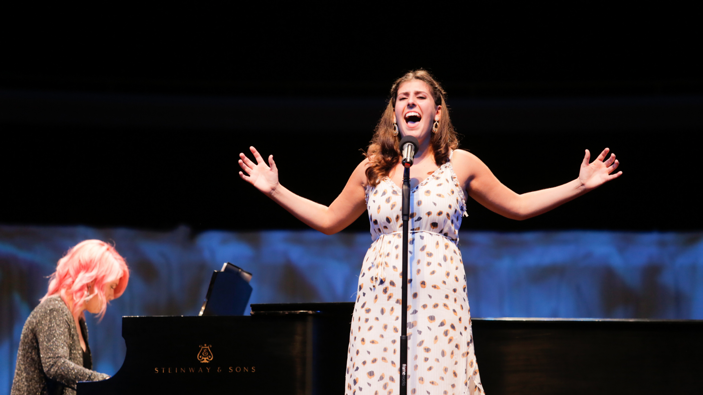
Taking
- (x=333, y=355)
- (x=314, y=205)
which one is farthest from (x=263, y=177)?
(x=333, y=355)

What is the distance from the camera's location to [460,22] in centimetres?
514

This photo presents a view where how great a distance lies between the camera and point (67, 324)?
2.77 meters

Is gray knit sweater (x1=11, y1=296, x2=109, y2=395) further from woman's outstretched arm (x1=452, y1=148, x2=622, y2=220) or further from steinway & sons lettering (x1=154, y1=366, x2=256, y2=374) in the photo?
woman's outstretched arm (x1=452, y1=148, x2=622, y2=220)

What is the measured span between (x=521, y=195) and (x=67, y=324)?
82.9 inches

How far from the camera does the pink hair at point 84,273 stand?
113 inches

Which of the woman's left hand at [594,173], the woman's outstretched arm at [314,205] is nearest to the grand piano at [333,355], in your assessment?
the woman's outstretched arm at [314,205]

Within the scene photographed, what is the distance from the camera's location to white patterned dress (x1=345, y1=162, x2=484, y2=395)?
1631 millimetres

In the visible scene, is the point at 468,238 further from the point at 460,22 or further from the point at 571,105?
the point at 460,22

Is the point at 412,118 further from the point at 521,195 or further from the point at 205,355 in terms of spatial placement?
the point at 205,355

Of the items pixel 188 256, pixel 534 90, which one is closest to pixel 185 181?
pixel 188 256

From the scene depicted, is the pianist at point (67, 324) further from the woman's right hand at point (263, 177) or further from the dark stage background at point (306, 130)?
the dark stage background at point (306, 130)

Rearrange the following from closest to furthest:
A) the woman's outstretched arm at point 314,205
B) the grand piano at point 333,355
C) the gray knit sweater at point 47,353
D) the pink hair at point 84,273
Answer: the woman's outstretched arm at point 314,205 → the grand piano at point 333,355 → the gray knit sweater at point 47,353 → the pink hair at point 84,273

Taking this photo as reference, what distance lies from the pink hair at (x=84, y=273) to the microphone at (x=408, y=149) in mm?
1936

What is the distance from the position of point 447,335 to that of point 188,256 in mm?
4282
